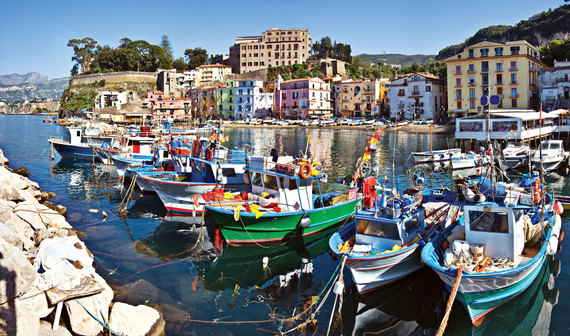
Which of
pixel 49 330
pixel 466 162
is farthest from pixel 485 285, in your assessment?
pixel 466 162

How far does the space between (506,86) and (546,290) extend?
52656 mm

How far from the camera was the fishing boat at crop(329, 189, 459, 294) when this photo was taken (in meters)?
11.2

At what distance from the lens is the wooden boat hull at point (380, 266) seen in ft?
36.1

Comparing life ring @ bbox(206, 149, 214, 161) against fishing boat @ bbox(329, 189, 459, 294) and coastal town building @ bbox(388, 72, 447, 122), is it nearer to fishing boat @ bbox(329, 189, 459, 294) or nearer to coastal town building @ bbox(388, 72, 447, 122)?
fishing boat @ bbox(329, 189, 459, 294)

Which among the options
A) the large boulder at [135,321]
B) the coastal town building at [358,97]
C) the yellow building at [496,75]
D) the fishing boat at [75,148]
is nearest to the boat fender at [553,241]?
the large boulder at [135,321]

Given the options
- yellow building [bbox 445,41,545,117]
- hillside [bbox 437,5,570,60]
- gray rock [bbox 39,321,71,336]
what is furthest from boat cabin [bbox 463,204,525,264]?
hillside [bbox 437,5,570,60]

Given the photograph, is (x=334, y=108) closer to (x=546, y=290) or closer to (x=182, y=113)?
(x=182, y=113)

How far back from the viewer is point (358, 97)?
277 ft

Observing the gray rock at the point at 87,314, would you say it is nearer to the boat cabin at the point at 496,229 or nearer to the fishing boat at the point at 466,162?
the boat cabin at the point at 496,229

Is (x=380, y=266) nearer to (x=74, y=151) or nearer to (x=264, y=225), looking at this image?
(x=264, y=225)

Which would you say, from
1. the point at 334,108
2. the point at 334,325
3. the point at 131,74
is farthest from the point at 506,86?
the point at 131,74

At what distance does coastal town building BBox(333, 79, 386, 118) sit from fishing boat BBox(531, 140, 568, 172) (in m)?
51.1

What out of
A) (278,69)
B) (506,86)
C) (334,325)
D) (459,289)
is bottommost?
(334,325)

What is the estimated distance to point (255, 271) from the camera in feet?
45.5
